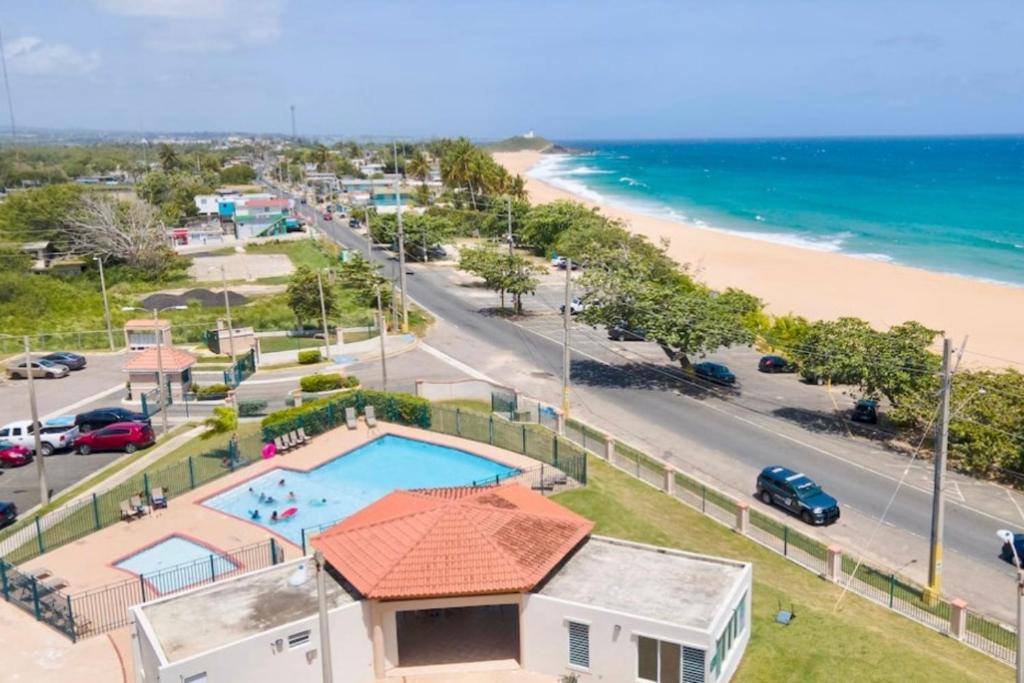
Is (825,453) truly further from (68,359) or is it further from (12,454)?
(68,359)

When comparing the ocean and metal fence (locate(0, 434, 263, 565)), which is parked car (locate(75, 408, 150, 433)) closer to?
metal fence (locate(0, 434, 263, 565))

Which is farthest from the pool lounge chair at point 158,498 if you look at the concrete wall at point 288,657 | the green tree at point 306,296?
the green tree at point 306,296

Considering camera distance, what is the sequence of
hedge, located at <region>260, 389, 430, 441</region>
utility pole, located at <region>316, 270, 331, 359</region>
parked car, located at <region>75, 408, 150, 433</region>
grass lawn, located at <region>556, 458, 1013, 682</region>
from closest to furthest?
grass lawn, located at <region>556, 458, 1013, 682</region> < hedge, located at <region>260, 389, 430, 441</region> < parked car, located at <region>75, 408, 150, 433</region> < utility pole, located at <region>316, 270, 331, 359</region>

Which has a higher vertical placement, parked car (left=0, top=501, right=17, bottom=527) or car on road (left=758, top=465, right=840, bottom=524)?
parked car (left=0, top=501, right=17, bottom=527)

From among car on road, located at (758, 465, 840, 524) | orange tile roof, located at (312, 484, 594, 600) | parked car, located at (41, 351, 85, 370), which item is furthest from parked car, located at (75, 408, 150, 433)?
car on road, located at (758, 465, 840, 524)

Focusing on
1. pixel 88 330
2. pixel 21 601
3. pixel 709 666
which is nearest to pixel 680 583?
pixel 709 666

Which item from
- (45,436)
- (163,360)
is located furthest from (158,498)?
(163,360)

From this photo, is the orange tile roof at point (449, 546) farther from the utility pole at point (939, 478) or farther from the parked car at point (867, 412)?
the parked car at point (867, 412)

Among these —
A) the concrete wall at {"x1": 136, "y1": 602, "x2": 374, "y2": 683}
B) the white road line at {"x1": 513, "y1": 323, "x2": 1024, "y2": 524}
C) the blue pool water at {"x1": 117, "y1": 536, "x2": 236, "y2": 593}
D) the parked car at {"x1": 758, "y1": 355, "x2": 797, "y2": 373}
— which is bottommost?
the white road line at {"x1": 513, "y1": 323, "x2": 1024, "y2": 524}
